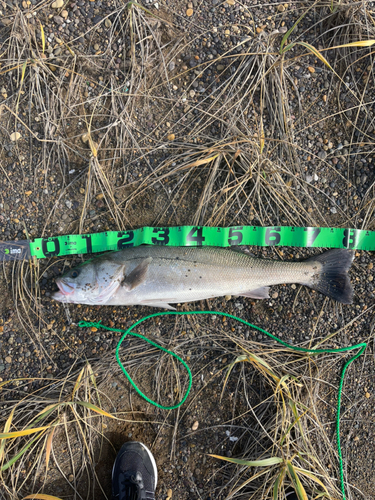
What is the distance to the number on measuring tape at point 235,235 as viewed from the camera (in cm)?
348

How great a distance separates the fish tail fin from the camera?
3424 millimetres

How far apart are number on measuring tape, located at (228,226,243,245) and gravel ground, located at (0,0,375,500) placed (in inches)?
5.2

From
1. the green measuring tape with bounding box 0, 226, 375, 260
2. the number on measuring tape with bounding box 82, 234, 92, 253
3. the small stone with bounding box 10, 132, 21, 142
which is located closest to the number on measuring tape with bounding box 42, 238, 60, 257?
the green measuring tape with bounding box 0, 226, 375, 260

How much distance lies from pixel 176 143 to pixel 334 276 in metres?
2.33

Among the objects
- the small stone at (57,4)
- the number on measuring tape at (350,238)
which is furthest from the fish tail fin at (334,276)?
the small stone at (57,4)

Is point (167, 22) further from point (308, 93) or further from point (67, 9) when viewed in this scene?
point (308, 93)

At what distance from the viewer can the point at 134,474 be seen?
124 inches

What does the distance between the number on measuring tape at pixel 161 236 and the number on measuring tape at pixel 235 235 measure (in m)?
0.71

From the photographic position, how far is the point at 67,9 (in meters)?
3.55

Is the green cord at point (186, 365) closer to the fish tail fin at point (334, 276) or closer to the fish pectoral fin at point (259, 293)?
the fish pectoral fin at point (259, 293)

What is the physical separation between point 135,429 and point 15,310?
190 centimetres

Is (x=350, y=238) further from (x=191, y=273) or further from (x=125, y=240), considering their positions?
(x=125, y=240)

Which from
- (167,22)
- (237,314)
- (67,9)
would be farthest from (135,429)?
(67,9)

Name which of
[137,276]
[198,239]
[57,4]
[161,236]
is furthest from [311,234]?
[57,4]
